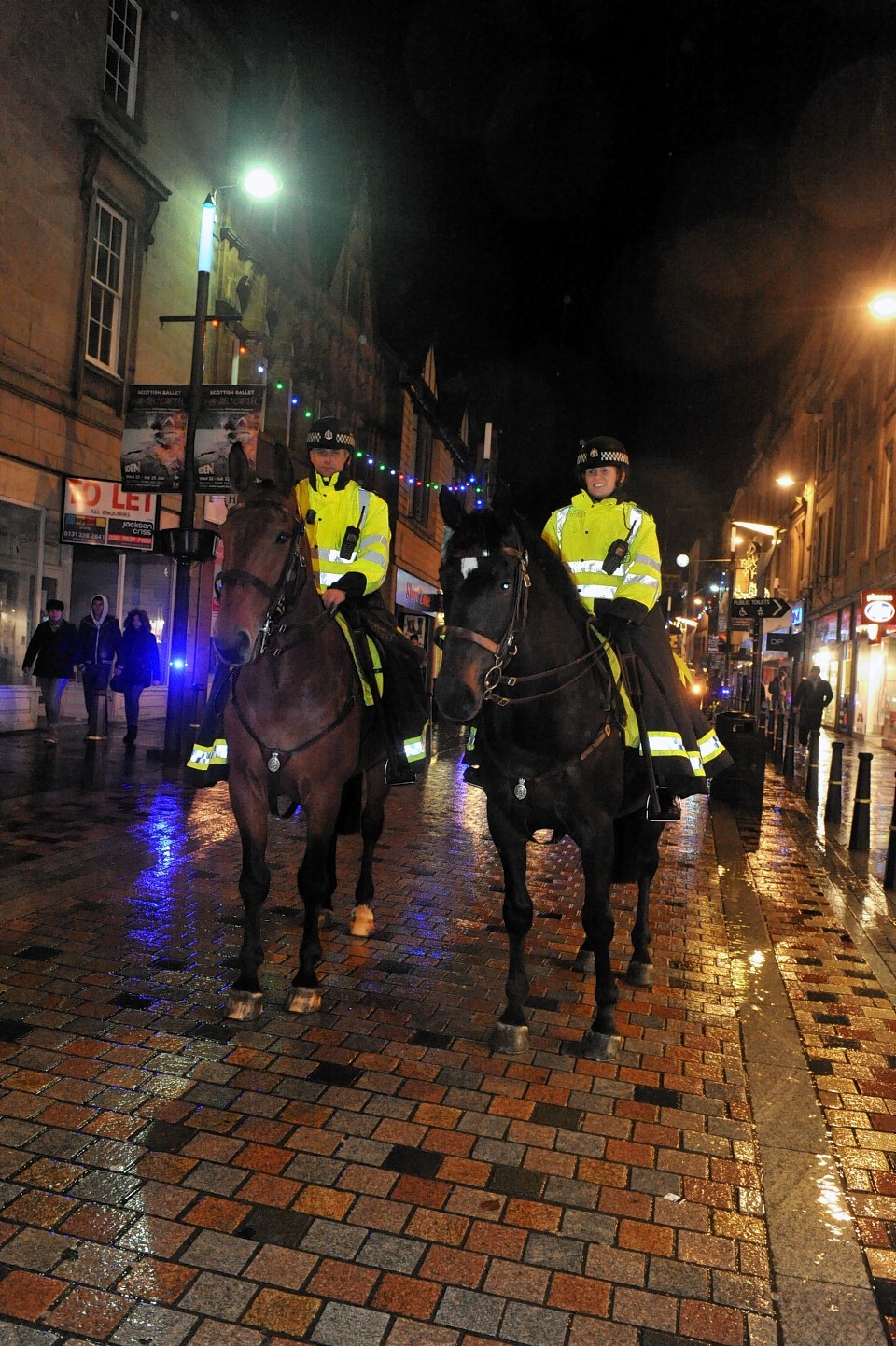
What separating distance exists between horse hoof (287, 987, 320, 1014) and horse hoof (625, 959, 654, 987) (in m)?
1.84

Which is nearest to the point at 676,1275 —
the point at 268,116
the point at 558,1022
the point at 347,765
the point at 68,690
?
the point at 558,1022

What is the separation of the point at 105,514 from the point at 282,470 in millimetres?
13211

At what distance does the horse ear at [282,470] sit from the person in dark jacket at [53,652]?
437 inches

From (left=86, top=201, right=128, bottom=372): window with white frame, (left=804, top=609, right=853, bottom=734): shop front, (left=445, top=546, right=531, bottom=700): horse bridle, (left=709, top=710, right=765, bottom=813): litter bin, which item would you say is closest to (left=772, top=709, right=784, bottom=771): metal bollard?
(left=709, top=710, right=765, bottom=813): litter bin

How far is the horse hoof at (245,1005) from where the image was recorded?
4480 mm

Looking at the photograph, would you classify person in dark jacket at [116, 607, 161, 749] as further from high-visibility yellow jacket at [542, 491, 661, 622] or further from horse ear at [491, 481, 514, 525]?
horse ear at [491, 481, 514, 525]

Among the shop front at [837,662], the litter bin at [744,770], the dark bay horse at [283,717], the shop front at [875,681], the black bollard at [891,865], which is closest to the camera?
the dark bay horse at [283,717]

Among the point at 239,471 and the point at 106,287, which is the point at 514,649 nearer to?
the point at 239,471

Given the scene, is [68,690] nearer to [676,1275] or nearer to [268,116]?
[268,116]

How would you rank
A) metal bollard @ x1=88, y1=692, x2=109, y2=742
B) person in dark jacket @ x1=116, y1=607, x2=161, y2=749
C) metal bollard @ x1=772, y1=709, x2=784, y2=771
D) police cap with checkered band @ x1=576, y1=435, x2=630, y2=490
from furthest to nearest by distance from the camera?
metal bollard @ x1=772, y1=709, x2=784, y2=771
person in dark jacket @ x1=116, y1=607, x2=161, y2=749
metal bollard @ x1=88, y1=692, x2=109, y2=742
police cap with checkered band @ x1=576, y1=435, x2=630, y2=490

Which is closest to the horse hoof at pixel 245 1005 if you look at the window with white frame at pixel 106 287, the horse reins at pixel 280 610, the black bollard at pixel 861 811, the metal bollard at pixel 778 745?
the horse reins at pixel 280 610

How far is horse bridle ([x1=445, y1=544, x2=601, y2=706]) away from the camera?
3.93 m

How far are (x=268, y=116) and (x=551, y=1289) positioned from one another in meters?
26.2

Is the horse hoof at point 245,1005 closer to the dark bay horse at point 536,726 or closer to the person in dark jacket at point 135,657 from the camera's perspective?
the dark bay horse at point 536,726
